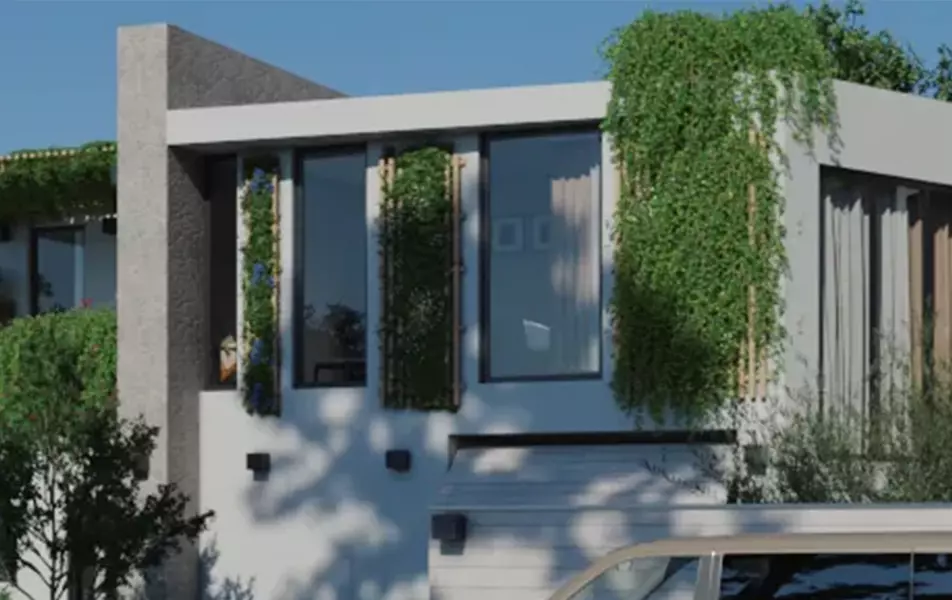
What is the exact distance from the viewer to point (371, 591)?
20031mm

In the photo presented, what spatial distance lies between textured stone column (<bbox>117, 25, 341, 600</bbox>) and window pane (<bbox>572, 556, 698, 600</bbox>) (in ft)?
33.5

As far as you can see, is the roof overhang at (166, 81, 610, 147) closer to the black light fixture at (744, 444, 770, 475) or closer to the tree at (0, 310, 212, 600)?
the tree at (0, 310, 212, 600)

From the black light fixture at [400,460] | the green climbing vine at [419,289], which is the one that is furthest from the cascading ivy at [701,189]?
the black light fixture at [400,460]

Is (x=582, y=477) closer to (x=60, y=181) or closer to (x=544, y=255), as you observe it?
(x=544, y=255)

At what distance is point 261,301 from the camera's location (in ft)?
67.8

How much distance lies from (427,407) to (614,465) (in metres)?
1.97

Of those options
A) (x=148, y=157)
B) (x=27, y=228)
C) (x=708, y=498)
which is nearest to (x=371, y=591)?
(x=708, y=498)

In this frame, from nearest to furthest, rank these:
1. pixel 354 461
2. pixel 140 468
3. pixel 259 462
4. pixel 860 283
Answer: pixel 140 468
pixel 860 283
pixel 354 461
pixel 259 462

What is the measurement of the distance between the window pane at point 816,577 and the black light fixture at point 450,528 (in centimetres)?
736

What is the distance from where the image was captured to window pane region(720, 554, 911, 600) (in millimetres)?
10141

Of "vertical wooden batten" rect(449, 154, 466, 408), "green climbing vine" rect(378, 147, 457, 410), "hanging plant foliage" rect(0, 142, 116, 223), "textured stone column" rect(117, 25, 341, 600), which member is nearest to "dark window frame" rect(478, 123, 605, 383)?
"vertical wooden batten" rect(449, 154, 466, 408)

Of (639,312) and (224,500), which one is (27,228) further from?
(639,312)

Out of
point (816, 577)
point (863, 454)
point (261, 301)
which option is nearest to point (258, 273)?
point (261, 301)

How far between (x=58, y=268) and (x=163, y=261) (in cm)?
553
